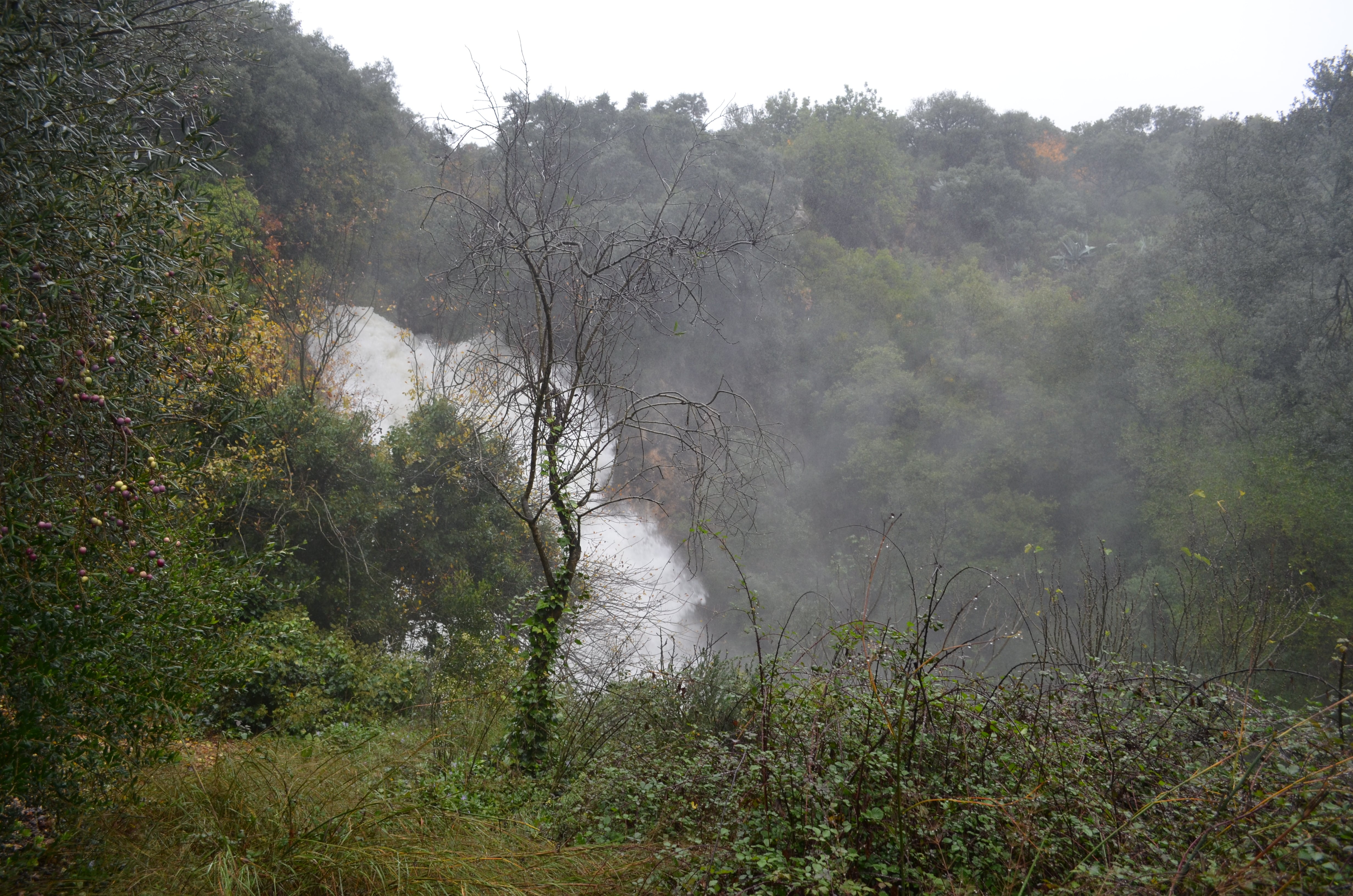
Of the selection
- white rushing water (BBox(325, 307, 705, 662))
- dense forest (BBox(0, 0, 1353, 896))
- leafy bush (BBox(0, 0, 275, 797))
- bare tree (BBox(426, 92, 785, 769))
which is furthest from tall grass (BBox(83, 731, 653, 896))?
white rushing water (BBox(325, 307, 705, 662))

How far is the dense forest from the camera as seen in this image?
1.87 metres

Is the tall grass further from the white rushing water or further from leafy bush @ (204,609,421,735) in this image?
the white rushing water

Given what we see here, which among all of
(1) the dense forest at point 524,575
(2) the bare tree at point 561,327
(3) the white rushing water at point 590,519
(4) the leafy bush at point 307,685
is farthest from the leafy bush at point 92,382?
(3) the white rushing water at point 590,519

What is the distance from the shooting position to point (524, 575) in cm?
962

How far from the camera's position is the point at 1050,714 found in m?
2.43

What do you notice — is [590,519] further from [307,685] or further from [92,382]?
[92,382]

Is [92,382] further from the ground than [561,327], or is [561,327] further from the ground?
[561,327]

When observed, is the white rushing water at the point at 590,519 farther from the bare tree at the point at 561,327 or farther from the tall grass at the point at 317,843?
the tall grass at the point at 317,843

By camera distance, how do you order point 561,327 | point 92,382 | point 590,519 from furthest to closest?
point 590,519 → point 561,327 → point 92,382

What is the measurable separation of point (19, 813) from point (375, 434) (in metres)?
8.55

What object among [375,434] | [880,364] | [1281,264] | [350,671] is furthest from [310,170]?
[1281,264]

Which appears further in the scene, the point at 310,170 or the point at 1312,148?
the point at 310,170

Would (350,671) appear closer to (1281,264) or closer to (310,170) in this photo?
(310,170)

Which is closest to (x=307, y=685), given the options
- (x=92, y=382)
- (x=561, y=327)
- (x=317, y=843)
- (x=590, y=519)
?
(x=561, y=327)
